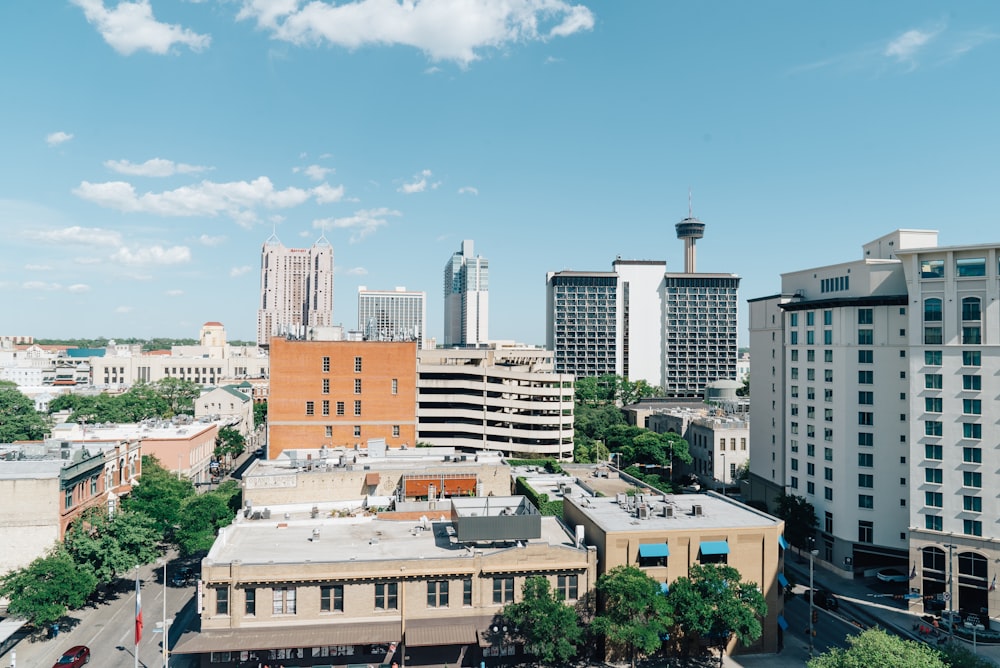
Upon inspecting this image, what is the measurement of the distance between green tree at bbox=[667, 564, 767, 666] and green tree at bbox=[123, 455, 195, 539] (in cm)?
4960

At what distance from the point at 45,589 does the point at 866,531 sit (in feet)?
262

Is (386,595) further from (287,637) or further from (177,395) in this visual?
(177,395)

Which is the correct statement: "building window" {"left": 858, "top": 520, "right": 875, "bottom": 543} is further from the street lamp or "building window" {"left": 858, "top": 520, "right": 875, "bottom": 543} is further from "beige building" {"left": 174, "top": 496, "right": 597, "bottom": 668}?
"beige building" {"left": 174, "top": 496, "right": 597, "bottom": 668}

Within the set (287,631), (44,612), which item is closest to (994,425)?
(287,631)

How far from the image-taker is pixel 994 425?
6519 centimetres

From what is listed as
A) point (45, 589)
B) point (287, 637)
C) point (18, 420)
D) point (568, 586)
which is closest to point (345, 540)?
point (287, 637)

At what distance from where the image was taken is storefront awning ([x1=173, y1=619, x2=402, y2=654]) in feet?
147

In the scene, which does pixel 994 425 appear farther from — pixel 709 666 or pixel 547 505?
pixel 547 505

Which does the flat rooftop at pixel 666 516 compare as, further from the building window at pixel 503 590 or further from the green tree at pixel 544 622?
the building window at pixel 503 590

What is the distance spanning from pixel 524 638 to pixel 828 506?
4897 centimetres

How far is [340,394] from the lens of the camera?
108 metres

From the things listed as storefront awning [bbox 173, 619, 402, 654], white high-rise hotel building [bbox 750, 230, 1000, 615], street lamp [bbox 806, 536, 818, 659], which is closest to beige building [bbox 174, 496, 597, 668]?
storefront awning [bbox 173, 619, 402, 654]

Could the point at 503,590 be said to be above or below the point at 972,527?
below

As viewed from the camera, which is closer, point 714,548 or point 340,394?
point 714,548
